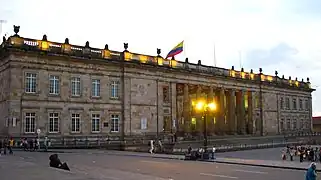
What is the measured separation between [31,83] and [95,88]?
8124mm

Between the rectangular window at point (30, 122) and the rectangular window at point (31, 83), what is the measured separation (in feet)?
8.52

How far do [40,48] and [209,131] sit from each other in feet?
97.6

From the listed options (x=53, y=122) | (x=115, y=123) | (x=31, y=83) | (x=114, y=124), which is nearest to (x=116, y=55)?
(x=115, y=123)

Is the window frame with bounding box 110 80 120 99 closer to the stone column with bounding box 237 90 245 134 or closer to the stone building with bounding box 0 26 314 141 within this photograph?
the stone building with bounding box 0 26 314 141

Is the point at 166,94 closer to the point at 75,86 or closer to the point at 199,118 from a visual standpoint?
the point at 199,118

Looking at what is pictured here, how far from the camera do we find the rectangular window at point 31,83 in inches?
1718

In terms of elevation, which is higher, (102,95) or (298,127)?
(102,95)

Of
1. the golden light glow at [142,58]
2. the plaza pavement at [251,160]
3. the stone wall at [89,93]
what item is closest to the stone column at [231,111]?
the stone wall at [89,93]

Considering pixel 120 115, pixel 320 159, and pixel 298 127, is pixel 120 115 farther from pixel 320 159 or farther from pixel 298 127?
pixel 298 127

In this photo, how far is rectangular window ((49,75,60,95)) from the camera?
45625mm

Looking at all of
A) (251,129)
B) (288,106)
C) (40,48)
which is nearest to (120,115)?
(40,48)

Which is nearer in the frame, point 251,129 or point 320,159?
point 320,159

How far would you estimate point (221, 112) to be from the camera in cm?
6669

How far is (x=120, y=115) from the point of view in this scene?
2013 inches
